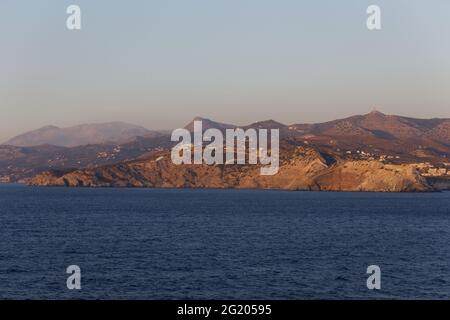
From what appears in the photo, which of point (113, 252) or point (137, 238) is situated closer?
point (113, 252)

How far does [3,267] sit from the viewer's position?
76875mm

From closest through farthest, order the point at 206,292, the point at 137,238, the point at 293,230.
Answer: the point at 206,292 < the point at 137,238 < the point at 293,230

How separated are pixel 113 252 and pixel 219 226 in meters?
49.0

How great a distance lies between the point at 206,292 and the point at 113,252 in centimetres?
3319

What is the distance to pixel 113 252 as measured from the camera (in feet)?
301

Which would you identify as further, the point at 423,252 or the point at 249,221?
the point at 249,221

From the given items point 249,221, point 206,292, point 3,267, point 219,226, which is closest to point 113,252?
point 3,267
